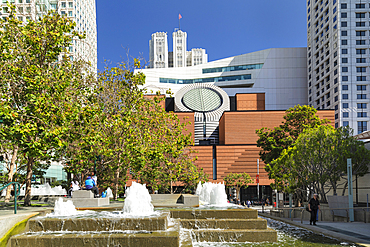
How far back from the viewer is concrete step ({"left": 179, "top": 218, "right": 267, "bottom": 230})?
1264 centimetres

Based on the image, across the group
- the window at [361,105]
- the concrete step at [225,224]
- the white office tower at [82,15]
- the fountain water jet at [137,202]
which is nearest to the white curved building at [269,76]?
the white office tower at [82,15]

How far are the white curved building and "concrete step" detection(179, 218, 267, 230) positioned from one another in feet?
299

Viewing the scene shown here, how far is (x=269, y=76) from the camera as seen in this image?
354ft

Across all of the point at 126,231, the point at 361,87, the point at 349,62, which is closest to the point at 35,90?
the point at 126,231

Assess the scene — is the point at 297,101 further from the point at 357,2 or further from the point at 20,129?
the point at 20,129

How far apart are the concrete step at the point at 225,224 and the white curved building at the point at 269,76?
91.2m

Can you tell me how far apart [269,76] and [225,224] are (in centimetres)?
10047

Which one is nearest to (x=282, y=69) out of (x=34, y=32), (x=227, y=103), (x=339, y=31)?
(x=339, y=31)

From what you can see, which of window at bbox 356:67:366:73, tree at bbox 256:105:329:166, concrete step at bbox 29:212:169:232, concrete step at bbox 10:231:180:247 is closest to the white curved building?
window at bbox 356:67:366:73

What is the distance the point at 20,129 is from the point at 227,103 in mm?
76275

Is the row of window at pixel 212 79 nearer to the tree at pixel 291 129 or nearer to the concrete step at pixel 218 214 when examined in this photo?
the tree at pixel 291 129

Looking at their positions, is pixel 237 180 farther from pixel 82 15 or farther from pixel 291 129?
pixel 82 15

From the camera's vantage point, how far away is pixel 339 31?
83938mm

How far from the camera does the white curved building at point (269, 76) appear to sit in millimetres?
106938
